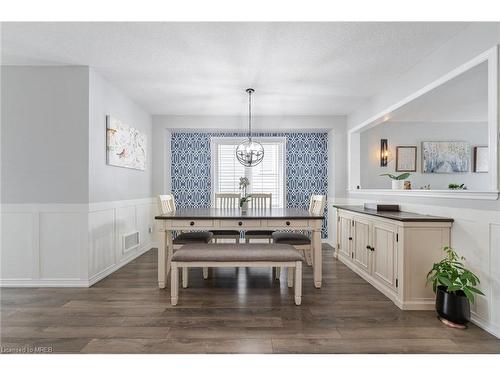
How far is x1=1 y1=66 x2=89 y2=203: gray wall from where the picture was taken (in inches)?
117

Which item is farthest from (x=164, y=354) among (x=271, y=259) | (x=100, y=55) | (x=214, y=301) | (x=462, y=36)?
(x=462, y=36)

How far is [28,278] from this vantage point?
2.98m

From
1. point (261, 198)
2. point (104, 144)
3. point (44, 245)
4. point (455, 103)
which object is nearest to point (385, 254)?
point (261, 198)

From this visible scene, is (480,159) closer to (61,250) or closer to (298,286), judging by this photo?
(298,286)

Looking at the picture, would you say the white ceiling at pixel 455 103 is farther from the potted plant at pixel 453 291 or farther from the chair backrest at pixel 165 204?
the chair backrest at pixel 165 204

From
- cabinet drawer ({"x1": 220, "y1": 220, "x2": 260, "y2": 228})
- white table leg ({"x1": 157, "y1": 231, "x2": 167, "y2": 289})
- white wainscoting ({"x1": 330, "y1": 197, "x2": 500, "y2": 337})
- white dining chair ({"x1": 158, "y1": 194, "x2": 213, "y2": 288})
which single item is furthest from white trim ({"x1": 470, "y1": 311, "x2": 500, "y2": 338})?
white table leg ({"x1": 157, "y1": 231, "x2": 167, "y2": 289})

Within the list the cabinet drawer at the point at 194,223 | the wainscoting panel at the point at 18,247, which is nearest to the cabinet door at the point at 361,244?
the cabinet drawer at the point at 194,223

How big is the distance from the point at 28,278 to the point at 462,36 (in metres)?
4.86

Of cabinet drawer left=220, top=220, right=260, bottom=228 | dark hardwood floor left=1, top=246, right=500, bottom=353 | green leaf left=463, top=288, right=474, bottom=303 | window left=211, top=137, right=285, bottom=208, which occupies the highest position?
window left=211, top=137, right=285, bottom=208

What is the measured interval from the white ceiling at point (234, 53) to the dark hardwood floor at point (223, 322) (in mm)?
2408

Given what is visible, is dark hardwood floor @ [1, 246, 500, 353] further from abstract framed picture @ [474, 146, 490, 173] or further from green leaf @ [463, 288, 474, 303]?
abstract framed picture @ [474, 146, 490, 173]

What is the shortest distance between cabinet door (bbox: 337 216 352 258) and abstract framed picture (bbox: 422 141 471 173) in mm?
2297

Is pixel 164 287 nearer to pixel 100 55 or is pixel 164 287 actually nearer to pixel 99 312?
pixel 99 312

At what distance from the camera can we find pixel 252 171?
5.38 meters
